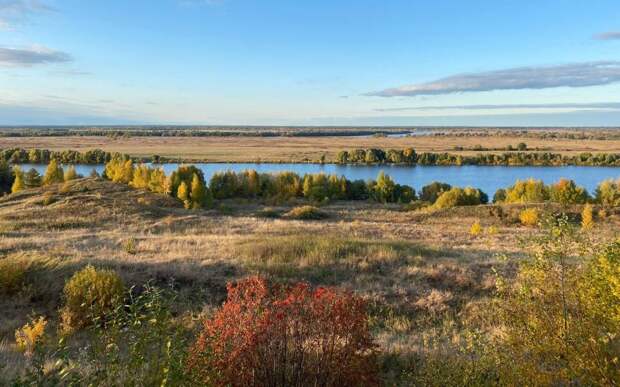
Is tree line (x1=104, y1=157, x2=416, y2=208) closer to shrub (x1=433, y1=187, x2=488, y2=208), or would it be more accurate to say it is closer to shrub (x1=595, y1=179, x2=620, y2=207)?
shrub (x1=433, y1=187, x2=488, y2=208)

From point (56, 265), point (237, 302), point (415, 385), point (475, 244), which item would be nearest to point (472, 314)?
point (415, 385)

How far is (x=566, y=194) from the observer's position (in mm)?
54906

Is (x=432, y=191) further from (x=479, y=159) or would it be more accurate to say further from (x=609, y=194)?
(x=479, y=159)

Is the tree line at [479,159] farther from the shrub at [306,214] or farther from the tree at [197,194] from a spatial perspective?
the shrub at [306,214]

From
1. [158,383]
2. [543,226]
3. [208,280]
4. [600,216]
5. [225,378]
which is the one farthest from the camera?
[600,216]

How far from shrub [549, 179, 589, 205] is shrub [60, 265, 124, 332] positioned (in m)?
54.8

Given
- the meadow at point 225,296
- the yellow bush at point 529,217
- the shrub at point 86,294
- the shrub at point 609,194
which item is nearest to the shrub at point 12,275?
the meadow at point 225,296

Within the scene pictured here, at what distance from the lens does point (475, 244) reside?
78.8 feet

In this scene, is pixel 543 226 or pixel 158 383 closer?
pixel 158 383

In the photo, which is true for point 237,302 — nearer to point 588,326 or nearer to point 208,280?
point 588,326

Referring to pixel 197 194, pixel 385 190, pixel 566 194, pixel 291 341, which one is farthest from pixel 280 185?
pixel 291 341

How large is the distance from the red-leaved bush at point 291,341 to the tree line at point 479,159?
123640mm

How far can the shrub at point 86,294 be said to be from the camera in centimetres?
952

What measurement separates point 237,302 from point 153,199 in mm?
46365
